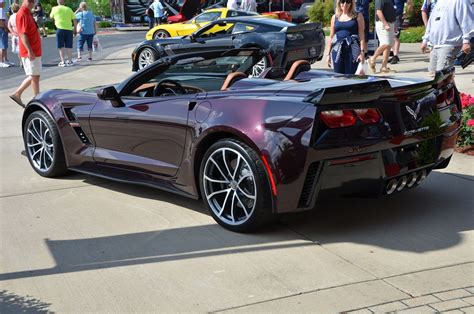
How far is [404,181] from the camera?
5035 millimetres

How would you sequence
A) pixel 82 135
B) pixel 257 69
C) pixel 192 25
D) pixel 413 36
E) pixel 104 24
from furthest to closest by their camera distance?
pixel 104 24 < pixel 413 36 < pixel 192 25 < pixel 257 69 < pixel 82 135

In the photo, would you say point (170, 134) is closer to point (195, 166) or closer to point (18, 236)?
point (195, 166)

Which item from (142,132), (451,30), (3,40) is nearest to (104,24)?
(3,40)

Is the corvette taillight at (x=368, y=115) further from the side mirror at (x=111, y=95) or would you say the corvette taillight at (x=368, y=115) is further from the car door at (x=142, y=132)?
the side mirror at (x=111, y=95)

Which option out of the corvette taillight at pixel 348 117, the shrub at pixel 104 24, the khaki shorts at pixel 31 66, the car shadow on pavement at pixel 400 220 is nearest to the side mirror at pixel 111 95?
the car shadow on pavement at pixel 400 220

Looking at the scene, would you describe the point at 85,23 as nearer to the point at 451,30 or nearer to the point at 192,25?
the point at 192,25

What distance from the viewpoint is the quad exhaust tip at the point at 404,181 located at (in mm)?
4945

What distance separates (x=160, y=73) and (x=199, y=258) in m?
2.02

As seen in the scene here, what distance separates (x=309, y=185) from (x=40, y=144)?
11.0ft

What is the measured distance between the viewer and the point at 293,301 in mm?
3812

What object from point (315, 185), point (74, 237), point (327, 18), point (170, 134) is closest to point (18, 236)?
point (74, 237)

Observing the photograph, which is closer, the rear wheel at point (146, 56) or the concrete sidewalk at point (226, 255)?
the concrete sidewalk at point (226, 255)

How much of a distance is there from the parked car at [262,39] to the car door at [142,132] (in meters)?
6.96

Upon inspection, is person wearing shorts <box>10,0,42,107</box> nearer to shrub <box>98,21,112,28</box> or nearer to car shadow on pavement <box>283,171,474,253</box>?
car shadow on pavement <box>283,171,474,253</box>
